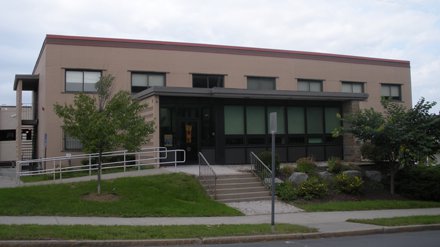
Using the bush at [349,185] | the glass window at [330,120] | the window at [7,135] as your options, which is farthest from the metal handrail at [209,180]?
the window at [7,135]

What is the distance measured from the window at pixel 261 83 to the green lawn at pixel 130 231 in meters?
19.0

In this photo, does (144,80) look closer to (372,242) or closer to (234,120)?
(234,120)

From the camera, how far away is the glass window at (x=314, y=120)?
25078 mm

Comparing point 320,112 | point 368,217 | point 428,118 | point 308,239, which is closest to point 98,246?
point 308,239

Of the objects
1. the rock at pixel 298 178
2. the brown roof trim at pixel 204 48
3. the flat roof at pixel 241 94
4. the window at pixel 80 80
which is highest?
the brown roof trim at pixel 204 48

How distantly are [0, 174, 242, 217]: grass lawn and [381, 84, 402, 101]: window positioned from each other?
73.4 feet

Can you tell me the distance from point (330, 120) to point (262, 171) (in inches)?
309

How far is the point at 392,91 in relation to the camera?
35.9 meters

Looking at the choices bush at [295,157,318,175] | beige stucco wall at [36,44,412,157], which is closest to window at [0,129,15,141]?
beige stucco wall at [36,44,412,157]

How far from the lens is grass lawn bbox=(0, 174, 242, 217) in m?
13.8

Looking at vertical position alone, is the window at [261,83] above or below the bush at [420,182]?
above

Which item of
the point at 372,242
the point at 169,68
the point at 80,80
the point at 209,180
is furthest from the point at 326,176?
the point at 80,80

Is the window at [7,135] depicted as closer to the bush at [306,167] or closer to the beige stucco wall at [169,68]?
the beige stucco wall at [169,68]

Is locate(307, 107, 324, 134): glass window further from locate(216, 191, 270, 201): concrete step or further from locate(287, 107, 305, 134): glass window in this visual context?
locate(216, 191, 270, 201): concrete step
